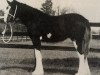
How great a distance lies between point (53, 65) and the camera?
4508mm

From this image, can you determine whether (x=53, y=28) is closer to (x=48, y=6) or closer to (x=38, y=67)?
(x=48, y=6)

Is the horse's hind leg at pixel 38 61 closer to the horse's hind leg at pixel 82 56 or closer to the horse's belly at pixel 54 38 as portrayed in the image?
the horse's belly at pixel 54 38

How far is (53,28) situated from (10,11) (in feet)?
2.59

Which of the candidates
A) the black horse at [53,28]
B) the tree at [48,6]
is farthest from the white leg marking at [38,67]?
the tree at [48,6]

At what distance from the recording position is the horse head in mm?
4180

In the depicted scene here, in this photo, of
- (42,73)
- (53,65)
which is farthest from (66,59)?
(42,73)

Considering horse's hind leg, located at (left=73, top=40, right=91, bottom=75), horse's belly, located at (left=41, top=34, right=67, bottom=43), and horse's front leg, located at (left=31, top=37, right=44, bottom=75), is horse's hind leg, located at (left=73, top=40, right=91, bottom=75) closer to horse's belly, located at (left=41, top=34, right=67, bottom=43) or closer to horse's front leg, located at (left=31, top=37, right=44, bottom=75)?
horse's belly, located at (left=41, top=34, right=67, bottom=43)

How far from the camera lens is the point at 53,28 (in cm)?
403

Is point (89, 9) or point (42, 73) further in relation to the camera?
point (89, 9)

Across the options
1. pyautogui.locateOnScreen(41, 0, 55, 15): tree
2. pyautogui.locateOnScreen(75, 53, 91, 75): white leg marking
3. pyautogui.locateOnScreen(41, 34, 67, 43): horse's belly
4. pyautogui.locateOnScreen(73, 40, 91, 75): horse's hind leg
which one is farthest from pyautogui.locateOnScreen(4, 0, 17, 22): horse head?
pyautogui.locateOnScreen(75, 53, 91, 75): white leg marking

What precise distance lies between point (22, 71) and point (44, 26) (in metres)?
0.83

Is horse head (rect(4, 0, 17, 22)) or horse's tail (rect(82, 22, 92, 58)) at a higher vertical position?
horse head (rect(4, 0, 17, 22))

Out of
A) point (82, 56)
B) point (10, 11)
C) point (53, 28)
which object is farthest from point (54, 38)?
point (10, 11)

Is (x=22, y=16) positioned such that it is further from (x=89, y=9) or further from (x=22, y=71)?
(x=89, y=9)
